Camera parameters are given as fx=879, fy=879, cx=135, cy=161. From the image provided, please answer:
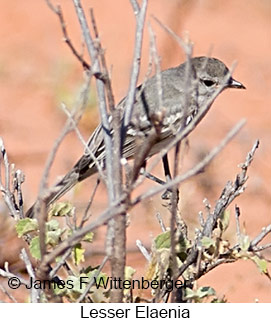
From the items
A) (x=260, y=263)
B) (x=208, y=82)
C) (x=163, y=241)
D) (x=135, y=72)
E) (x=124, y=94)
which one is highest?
(x=124, y=94)

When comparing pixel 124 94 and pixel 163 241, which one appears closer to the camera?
pixel 163 241

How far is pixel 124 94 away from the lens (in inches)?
384

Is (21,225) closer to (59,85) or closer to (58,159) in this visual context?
(58,159)

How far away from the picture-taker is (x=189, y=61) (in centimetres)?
274

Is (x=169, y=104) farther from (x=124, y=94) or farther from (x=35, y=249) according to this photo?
(x=124, y=94)

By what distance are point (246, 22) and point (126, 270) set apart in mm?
8522

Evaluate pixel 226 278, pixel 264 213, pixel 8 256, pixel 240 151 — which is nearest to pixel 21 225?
pixel 8 256

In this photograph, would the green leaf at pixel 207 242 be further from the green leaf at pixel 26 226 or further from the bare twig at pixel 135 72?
the green leaf at pixel 26 226

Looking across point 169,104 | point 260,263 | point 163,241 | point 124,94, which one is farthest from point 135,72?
point 124,94

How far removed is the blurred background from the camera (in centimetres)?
742

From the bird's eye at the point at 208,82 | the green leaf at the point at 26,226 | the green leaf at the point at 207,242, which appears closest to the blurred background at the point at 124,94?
the bird's eye at the point at 208,82

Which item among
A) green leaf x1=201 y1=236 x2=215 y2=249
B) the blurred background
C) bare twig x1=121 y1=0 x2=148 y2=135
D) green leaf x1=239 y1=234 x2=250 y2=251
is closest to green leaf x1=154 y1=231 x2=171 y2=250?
green leaf x1=201 y1=236 x2=215 y2=249

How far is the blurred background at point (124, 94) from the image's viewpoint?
7418mm

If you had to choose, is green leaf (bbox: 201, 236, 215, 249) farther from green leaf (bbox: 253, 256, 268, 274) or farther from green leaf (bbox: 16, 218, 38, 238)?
green leaf (bbox: 16, 218, 38, 238)
